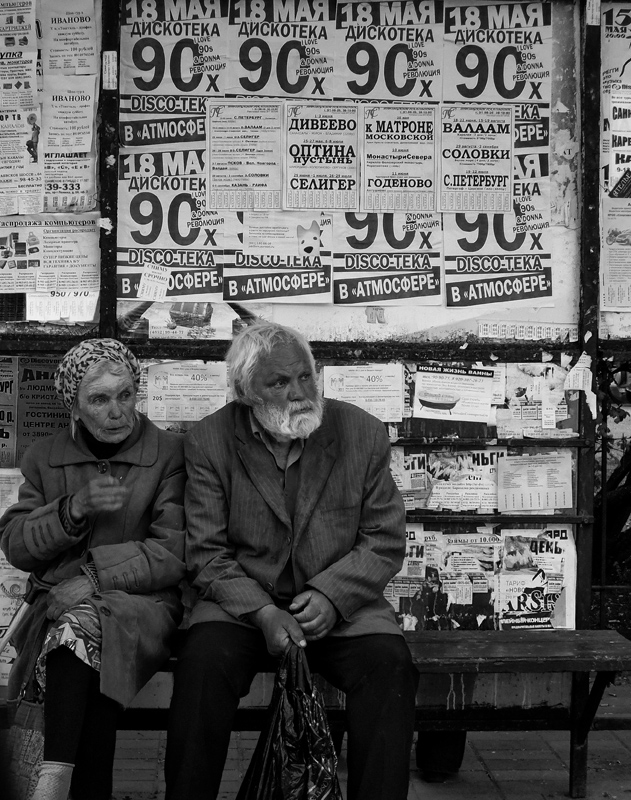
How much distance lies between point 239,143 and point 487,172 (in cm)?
103

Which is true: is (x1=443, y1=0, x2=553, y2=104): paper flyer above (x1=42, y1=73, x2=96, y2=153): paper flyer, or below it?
above

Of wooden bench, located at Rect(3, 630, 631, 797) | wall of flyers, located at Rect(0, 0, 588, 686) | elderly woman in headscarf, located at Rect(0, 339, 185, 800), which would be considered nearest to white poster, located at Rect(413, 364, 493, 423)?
wall of flyers, located at Rect(0, 0, 588, 686)

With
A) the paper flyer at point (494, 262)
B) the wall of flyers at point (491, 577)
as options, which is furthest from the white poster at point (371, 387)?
the wall of flyers at point (491, 577)

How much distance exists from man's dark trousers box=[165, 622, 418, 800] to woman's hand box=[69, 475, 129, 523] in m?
0.51

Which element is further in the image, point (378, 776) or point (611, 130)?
point (611, 130)

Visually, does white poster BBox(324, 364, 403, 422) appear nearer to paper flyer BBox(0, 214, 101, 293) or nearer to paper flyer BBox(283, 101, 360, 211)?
paper flyer BBox(283, 101, 360, 211)

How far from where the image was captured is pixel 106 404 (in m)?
3.67

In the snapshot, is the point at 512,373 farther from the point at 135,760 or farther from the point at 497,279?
the point at 135,760

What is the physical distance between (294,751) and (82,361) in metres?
1.51

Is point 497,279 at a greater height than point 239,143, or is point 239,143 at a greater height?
point 239,143

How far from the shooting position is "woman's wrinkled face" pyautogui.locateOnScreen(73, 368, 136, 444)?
367cm

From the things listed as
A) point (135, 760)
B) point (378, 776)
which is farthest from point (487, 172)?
Result: point (135, 760)

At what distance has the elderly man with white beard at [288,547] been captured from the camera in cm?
331

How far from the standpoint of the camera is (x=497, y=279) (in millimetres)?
4332
